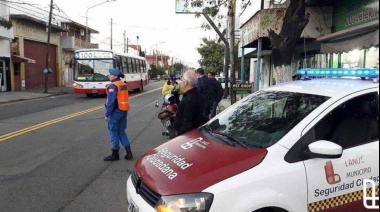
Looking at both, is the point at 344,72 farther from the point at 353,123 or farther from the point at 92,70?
the point at 92,70

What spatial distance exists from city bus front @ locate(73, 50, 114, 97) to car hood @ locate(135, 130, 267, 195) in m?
19.3

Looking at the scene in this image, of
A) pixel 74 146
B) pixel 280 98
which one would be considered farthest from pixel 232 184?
pixel 74 146

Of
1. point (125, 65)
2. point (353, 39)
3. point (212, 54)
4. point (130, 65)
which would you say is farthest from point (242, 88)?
point (212, 54)

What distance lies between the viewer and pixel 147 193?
3.00m

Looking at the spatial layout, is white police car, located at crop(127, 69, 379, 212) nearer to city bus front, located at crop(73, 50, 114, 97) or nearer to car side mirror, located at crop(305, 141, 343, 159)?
car side mirror, located at crop(305, 141, 343, 159)

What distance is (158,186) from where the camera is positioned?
2871 millimetres

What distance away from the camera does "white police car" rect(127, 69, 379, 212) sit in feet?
8.86

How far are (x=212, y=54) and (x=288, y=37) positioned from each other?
40.0 metres

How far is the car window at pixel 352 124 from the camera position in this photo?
3.14 meters

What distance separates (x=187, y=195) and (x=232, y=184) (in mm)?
340

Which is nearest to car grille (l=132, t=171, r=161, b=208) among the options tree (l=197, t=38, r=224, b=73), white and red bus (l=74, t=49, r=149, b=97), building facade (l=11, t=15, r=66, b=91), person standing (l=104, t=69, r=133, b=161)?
person standing (l=104, t=69, r=133, b=161)

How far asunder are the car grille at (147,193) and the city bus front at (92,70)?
1940 cm

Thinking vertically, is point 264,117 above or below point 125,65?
below

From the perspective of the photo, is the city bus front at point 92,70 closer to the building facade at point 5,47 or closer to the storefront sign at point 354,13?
the building facade at point 5,47
